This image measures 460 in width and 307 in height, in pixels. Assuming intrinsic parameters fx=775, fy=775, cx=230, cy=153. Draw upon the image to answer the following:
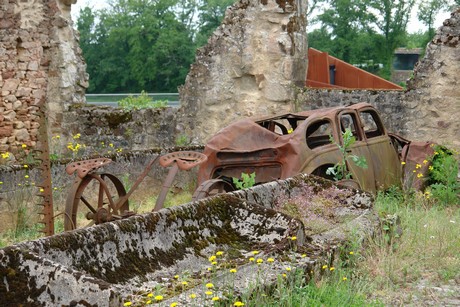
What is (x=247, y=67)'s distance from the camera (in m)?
11.2

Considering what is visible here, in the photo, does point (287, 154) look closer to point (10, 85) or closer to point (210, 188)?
point (210, 188)

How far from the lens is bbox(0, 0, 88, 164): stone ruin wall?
10.6 meters

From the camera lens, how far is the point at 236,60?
36.9ft

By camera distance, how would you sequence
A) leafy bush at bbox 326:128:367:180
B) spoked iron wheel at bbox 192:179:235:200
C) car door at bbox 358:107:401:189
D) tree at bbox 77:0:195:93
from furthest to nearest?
tree at bbox 77:0:195:93
car door at bbox 358:107:401:189
leafy bush at bbox 326:128:367:180
spoked iron wheel at bbox 192:179:235:200

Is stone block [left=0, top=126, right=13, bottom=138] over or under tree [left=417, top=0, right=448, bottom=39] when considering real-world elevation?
under

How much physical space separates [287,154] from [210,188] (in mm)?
860

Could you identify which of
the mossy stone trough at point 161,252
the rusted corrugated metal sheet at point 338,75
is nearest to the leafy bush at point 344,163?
the mossy stone trough at point 161,252

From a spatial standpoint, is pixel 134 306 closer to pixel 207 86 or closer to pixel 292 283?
pixel 292 283

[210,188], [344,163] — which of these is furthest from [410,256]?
[210,188]

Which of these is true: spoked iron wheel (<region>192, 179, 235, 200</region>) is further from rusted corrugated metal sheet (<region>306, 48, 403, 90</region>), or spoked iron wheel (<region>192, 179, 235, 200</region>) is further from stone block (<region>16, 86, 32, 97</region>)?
rusted corrugated metal sheet (<region>306, 48, 403, 90</region>)

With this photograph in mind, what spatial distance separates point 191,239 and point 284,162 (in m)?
2.74

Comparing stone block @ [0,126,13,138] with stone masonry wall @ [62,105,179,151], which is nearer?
stone block @ [0,126,13,138]

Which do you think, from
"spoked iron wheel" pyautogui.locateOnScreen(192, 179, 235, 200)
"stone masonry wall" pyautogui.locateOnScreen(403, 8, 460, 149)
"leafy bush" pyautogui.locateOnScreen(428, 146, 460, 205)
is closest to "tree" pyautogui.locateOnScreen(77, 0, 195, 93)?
"stone masonry wall" pyautogui.locateOnScreen(403, 8, 460, 149)

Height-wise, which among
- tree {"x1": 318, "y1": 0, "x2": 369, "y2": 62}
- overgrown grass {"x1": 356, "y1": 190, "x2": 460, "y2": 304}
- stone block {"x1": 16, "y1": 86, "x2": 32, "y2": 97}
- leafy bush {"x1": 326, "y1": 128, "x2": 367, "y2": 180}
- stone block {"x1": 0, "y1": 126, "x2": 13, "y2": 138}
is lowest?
overgrown grass {"x1": 356, "y1": 190, "x2": 460, "y2": 304}
